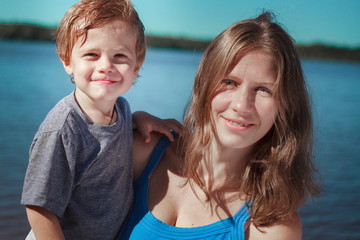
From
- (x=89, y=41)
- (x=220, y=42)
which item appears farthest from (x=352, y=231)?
(x=89, y=41)

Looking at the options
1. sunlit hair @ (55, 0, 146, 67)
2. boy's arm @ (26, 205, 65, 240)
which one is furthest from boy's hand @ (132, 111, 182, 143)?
boy's arm @ (26, 205, 65, 240)

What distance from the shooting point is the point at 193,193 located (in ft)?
7.47

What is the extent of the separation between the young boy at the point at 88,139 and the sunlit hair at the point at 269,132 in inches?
12.1

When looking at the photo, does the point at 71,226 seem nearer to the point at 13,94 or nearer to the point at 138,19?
the point at 138,19

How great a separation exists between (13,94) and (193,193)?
34.8 feet

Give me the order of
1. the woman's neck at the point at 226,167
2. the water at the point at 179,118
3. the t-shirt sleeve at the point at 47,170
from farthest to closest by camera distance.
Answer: the water at the point at 179,118 → the woman's neck at the point at 226,167 → the t-shirt sleeve at the point at 47,170

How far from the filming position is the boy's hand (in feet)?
7.57

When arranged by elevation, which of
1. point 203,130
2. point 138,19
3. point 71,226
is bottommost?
point 71,226

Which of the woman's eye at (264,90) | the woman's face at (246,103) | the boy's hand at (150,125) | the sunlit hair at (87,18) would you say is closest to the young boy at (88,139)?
the sunlit hair at (87,18)

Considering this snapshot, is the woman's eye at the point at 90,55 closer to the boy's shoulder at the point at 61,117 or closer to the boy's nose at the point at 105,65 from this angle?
the boy's nose at the point at 105,65

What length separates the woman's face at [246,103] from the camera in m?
1.99

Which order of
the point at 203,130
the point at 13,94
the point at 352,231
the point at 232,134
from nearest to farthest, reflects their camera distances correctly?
1. the point at 232,134
2. the point at 203,130
3. the point at 352,231
4. the point at 13,94

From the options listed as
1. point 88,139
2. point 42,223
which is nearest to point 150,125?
point 88,139

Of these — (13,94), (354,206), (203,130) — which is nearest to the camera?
(203,130)
